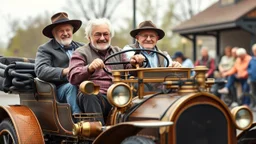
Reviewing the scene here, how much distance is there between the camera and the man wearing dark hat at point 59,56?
21.2 feet

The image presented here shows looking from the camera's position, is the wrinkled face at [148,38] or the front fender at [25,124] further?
the wrinkled face at [148,38]

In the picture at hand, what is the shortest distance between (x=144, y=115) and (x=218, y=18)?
24310 millimetres

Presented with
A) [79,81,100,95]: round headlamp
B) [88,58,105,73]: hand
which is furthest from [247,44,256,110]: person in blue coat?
[79,81,100,95]: round headlamp

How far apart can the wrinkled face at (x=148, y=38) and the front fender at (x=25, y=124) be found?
1526 millimetres

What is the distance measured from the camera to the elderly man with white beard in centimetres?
592

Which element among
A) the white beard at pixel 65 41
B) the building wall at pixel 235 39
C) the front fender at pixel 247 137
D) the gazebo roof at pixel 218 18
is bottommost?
the front fender at pixel 247 137

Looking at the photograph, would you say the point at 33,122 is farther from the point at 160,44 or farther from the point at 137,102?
the point at 160,44

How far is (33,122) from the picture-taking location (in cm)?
648

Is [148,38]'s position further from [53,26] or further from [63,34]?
[53,26]

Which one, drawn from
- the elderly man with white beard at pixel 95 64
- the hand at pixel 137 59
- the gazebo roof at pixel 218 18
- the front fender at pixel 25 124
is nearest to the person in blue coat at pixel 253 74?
the gazebo roof at pixel 218 18

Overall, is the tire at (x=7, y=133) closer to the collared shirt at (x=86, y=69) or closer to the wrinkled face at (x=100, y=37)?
the collared shirt at (x=86, y=69)

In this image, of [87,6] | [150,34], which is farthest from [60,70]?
[87,6]

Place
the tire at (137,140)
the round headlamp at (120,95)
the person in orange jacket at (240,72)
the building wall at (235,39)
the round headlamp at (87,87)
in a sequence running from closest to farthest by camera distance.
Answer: the tire at (137,140), the round headlamp at (120,95), the round headlamp at (87,87), the person in orange jacket at (240,72), the building wall at (235,39)

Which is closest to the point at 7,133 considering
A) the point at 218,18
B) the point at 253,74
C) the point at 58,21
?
the point at 58,21
